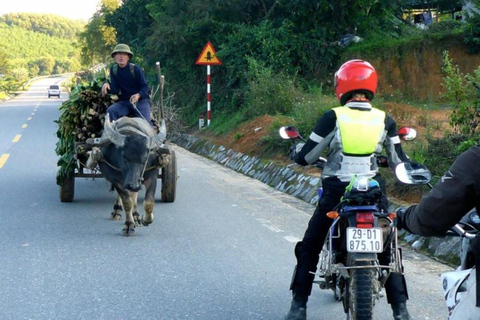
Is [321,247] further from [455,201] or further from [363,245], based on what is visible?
[455,201]

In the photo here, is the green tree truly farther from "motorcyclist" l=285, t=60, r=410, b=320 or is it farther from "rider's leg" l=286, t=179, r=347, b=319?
"motorcyclist" l=285, t=60, r=410, b=320

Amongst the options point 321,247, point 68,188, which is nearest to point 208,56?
point 68,188

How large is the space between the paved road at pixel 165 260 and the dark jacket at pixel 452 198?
2815mm

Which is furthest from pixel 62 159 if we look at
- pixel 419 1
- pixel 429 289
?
pixel 419 1

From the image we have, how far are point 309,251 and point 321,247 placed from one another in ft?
0.32

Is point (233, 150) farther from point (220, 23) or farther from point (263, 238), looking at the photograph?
point (263, 238)

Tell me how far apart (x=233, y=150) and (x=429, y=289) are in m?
11.6

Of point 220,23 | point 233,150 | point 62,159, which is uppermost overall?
point 220,23

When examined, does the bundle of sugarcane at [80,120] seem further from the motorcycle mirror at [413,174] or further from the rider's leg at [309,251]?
the motorcycle mirror at [413,174]

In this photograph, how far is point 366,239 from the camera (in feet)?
15.6

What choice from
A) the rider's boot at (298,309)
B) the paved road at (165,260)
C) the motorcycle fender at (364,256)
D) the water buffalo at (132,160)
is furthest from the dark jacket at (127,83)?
the motorcycle fender at (364,256)

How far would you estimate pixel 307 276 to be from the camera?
5.65 m

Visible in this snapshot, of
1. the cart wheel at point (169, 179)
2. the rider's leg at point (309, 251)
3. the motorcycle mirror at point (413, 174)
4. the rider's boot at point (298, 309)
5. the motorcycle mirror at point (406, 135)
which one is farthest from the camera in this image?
the cart wheel at point (169, 179)

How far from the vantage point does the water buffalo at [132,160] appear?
8.90 metres
